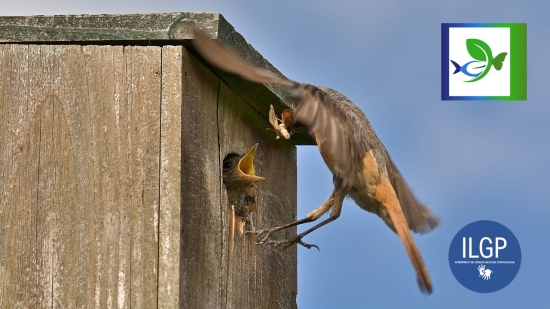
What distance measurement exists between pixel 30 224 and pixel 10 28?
794mm

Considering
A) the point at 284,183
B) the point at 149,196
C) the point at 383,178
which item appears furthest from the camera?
the point at 284,183

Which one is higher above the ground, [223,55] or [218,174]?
[223,55]

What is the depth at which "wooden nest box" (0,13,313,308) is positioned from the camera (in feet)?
11.4

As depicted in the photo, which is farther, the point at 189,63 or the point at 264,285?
the point at 264,285

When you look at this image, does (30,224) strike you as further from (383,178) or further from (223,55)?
(383,178)

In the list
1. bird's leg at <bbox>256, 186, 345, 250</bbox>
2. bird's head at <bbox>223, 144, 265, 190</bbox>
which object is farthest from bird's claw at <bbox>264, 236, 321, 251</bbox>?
bird's head at <bbox>223, 144, 265, 190</bbox>

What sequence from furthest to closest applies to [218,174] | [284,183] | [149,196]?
[284,183]
[218,174]
[149,196]

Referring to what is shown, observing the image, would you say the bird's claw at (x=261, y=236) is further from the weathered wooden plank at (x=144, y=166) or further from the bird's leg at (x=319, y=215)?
the weathered wooden plank at (x=144, y=166)

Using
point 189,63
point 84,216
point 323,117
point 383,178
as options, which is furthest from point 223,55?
point 383,178

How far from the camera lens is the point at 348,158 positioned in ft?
13.7

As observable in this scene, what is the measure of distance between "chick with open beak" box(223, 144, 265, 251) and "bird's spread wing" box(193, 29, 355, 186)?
0.33 metres

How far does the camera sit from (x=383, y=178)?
14.2 ft

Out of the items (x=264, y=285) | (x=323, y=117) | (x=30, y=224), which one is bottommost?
(x=264, y=285)

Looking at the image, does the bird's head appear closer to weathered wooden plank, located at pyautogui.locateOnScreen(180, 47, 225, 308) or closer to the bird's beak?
the bird's beak
